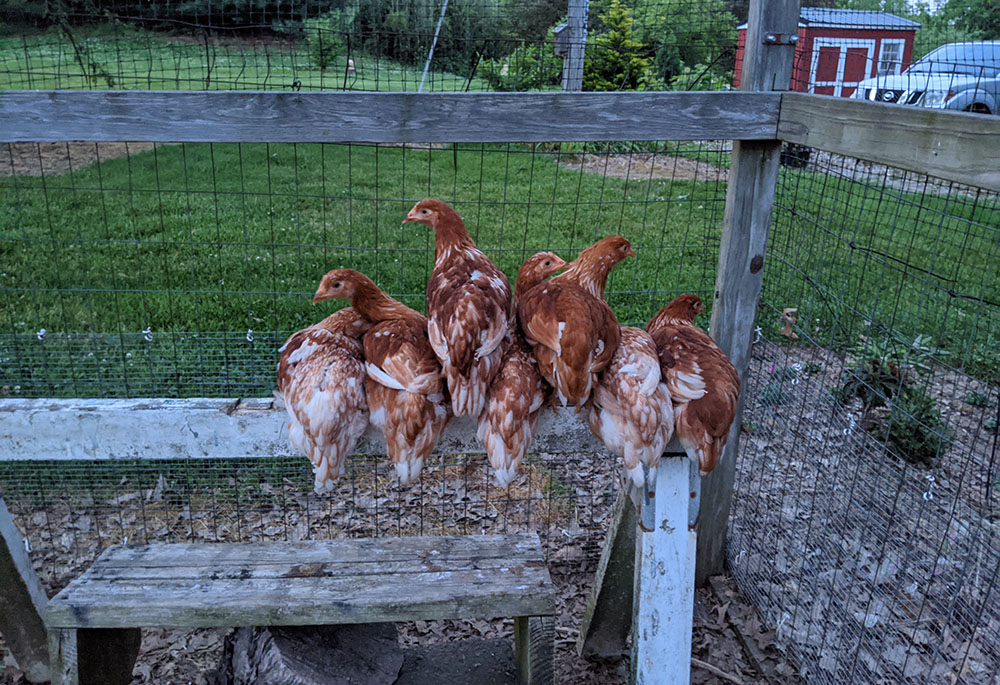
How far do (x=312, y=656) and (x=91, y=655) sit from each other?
2.24ft

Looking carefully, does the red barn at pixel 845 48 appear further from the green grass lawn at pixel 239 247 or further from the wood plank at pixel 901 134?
the green grass lawn at pixel 239 247

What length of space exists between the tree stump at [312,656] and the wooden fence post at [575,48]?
2.32 metres

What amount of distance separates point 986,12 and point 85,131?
3.37m

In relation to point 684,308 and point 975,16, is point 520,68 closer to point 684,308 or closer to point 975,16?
point 684,308

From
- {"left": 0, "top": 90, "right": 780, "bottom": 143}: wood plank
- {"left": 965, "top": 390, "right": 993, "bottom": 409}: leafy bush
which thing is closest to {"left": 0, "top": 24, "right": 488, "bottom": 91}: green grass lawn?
{"left": 0, "top": 90, "right": 780, "bottom": 143}: wood plank

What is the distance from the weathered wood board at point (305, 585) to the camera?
7.39 ft

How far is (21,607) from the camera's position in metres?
2.79

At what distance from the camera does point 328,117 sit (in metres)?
2.45

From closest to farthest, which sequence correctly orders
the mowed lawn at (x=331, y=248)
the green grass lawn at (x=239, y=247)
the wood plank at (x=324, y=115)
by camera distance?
the wood plank at (x=324, y=115)
the mowed lawn at (x=331, y=248)
the green grass lawn at (x=239, y=247)

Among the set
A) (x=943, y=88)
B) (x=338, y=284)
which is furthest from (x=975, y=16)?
(x=338, y=284)

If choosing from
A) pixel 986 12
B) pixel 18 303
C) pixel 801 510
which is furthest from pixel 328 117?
pixel 18 303

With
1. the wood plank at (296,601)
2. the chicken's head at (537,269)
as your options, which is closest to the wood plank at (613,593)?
the wood plank at (296,601)

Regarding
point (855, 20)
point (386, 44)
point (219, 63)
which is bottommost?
point (219, 63)

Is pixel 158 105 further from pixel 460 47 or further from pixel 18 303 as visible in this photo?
pixel 18 303
